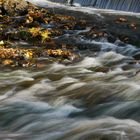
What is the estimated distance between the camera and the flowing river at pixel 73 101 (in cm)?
718

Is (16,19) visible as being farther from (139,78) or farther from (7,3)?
(139,78)

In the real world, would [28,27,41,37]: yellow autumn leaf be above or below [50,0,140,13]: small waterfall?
above

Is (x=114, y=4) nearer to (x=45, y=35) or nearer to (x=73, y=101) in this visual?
(x=45, y=35)

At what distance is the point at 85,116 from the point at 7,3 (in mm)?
12935

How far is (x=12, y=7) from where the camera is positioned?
19891 millimetres

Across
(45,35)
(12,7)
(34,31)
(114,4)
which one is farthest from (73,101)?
(114,4)

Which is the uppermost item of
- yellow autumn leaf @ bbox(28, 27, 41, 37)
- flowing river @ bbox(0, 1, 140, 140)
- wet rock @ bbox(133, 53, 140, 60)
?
flowing river @ bbox(0, 1, 140, 140)

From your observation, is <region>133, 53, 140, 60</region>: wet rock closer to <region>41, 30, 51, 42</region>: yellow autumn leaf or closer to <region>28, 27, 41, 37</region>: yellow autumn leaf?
<region>41, 30, 51, 42</region>: yellow autumn leaf

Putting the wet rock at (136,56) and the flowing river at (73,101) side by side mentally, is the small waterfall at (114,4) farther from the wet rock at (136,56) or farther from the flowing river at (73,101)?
the flowing river at (73,101)

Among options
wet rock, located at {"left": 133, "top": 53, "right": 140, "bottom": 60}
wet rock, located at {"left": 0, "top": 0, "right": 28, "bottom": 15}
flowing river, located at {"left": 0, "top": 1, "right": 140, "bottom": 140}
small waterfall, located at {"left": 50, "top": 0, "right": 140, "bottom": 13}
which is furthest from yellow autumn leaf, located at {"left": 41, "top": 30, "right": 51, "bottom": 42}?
small waterfall, located at {"left": 50, "top": 0, "right": 140, "bottom": 13}

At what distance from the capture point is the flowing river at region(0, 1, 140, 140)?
7.18 meters

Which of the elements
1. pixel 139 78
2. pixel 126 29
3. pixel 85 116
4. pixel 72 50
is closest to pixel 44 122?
pixel 85 116

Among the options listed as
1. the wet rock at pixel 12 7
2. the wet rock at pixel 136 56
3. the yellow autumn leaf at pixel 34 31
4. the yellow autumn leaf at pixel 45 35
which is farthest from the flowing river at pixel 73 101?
the wet rock at pixel 12 7

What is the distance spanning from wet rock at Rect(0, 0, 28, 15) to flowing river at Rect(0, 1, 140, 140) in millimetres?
7963
